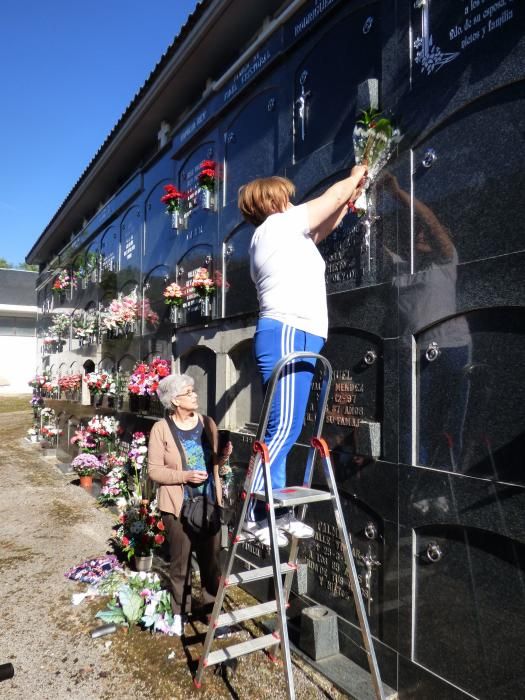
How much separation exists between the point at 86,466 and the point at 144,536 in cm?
391

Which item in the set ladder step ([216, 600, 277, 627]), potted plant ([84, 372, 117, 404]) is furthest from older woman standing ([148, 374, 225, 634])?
potted plant ([84, 372, 117, 404])

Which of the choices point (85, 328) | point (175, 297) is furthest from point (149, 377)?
point (85, 328)

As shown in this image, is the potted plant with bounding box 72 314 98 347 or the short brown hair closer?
the short brown hair

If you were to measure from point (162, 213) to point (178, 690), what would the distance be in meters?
6.09

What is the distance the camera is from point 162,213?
7785 millimetres

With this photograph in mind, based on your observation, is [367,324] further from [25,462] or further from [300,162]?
Result: [25,462]

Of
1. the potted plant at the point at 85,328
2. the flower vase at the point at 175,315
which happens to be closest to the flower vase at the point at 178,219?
the flower vase at the point at 175,315

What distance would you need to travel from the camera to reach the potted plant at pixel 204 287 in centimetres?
587

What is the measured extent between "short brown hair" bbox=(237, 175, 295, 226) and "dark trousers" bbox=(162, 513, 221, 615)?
2375 mm

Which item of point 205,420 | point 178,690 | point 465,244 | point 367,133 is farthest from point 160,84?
point 178,690

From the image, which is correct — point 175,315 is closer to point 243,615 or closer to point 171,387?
point 171,387

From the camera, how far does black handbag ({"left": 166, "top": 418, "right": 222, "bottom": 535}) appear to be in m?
4.05

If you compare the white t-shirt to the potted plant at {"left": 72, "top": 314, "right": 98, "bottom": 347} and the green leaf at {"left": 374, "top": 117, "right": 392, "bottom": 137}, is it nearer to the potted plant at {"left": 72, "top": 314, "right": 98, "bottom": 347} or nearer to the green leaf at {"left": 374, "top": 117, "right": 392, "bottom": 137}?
the green leaf at {"left": 374, "top": 117, "right": 392, "bottom": 137}

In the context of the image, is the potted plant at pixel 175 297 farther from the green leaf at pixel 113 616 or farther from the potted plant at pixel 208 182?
the green leaf at pixel 113 616
